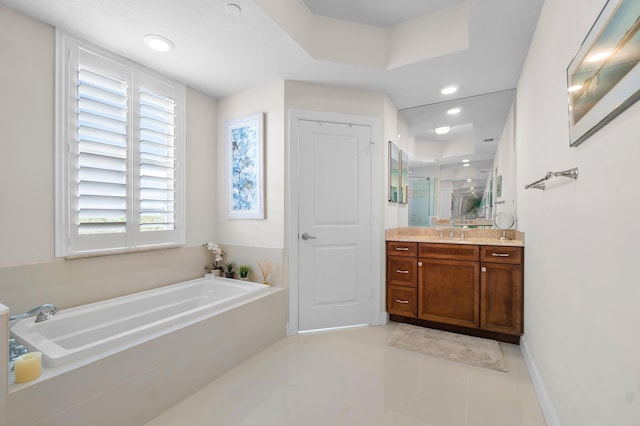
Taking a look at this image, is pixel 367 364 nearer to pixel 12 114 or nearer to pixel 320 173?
pixel 320 173

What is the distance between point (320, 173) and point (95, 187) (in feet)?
6.17

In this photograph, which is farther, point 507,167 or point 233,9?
point 507,167

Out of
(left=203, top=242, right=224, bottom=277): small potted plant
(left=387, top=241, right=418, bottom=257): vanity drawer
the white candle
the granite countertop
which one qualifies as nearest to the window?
(left=203, top=242, right=224, bottom=277): small potted plant

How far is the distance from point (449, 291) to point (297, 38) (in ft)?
8.52

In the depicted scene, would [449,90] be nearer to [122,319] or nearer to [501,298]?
[501,298]

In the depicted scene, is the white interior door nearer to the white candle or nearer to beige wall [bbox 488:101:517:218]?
beige wall [bbox 488:101:517:218]

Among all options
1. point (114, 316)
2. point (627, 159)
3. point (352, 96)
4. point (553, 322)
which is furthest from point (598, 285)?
point (114, 316)

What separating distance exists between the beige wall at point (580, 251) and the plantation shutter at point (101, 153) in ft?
9.62

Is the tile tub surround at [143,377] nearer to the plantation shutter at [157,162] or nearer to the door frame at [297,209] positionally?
the door frame at [297,209]

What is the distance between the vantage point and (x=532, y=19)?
192 cm

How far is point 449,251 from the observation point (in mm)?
2740

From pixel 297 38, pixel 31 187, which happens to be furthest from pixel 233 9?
pixel 31 187

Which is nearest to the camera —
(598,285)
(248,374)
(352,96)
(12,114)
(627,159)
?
(627,159)

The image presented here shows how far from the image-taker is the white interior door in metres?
2.83
